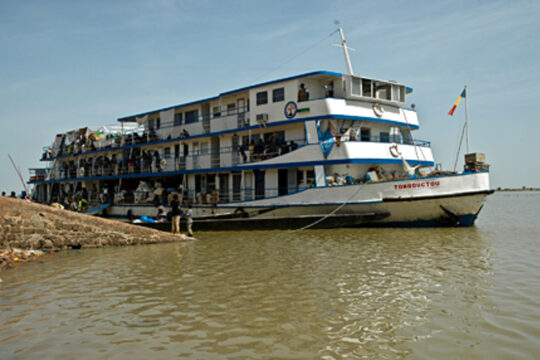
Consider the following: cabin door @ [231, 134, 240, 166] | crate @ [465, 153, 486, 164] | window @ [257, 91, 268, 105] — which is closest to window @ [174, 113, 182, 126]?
cabin door @ [231, 134, 240, 166]

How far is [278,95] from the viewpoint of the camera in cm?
1989

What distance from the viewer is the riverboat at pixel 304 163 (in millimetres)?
16172

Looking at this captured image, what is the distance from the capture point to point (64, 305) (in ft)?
21.6

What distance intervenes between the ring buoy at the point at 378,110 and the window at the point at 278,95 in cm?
438

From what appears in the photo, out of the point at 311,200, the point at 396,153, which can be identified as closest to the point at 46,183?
the point at 311,200

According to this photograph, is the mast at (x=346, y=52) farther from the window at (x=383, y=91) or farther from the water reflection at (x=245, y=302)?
the water reflection at (x=245, y=302)

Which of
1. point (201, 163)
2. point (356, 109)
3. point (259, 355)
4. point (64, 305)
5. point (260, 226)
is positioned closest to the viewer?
point (259, 355)

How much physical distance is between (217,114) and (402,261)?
16853mm

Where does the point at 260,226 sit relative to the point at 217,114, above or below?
below

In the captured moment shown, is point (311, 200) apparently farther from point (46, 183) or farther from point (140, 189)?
point (46, 183)

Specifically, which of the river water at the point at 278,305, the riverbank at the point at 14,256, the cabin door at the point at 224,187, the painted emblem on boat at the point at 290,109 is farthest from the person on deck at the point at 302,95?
the riverbank at the point at 14,256

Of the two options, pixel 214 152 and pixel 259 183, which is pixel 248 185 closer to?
pixel 259 183

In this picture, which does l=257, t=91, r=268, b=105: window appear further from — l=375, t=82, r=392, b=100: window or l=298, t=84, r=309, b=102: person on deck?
l=375, t=82, r=392, b=100: window

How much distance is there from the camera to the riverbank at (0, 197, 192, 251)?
10.8 metres
